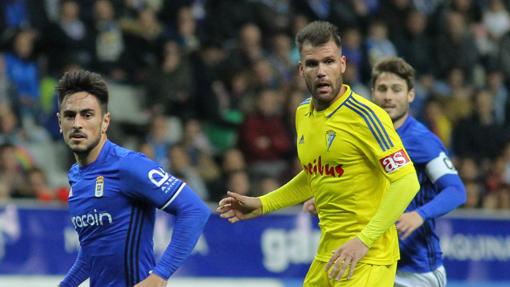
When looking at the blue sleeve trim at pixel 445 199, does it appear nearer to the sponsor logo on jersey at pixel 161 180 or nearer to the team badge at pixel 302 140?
the team badge at pixel 302 140

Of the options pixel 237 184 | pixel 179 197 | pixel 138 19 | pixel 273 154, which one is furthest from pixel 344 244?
pixel 138 19

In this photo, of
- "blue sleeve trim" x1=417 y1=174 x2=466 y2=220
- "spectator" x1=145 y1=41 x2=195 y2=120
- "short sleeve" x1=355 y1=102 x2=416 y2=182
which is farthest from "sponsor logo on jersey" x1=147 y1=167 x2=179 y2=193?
"spectator" x1=145 y1=41 x2=195 y2=120

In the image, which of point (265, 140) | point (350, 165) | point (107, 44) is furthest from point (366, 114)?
point (107, 44)

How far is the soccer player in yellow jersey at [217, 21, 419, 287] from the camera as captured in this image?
5867 mm

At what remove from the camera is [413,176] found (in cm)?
593

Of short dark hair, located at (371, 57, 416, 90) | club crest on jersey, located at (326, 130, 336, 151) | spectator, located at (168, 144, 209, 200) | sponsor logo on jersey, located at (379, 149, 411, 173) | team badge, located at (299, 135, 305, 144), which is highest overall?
spectator, located at (168, 144, 209, 200)

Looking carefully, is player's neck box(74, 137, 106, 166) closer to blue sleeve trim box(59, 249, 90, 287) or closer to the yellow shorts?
blue sleeve trim box(59, 249, 90, 287)

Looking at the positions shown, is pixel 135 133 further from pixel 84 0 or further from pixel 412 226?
pixel 412 226

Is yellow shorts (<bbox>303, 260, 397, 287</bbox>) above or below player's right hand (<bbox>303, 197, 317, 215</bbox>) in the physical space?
below

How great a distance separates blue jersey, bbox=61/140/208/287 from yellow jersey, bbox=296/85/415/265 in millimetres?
888

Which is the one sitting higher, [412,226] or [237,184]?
[237,184]

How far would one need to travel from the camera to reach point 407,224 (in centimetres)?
645

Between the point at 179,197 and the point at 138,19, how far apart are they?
1017 centimetres

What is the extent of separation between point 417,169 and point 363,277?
4.66 ft
